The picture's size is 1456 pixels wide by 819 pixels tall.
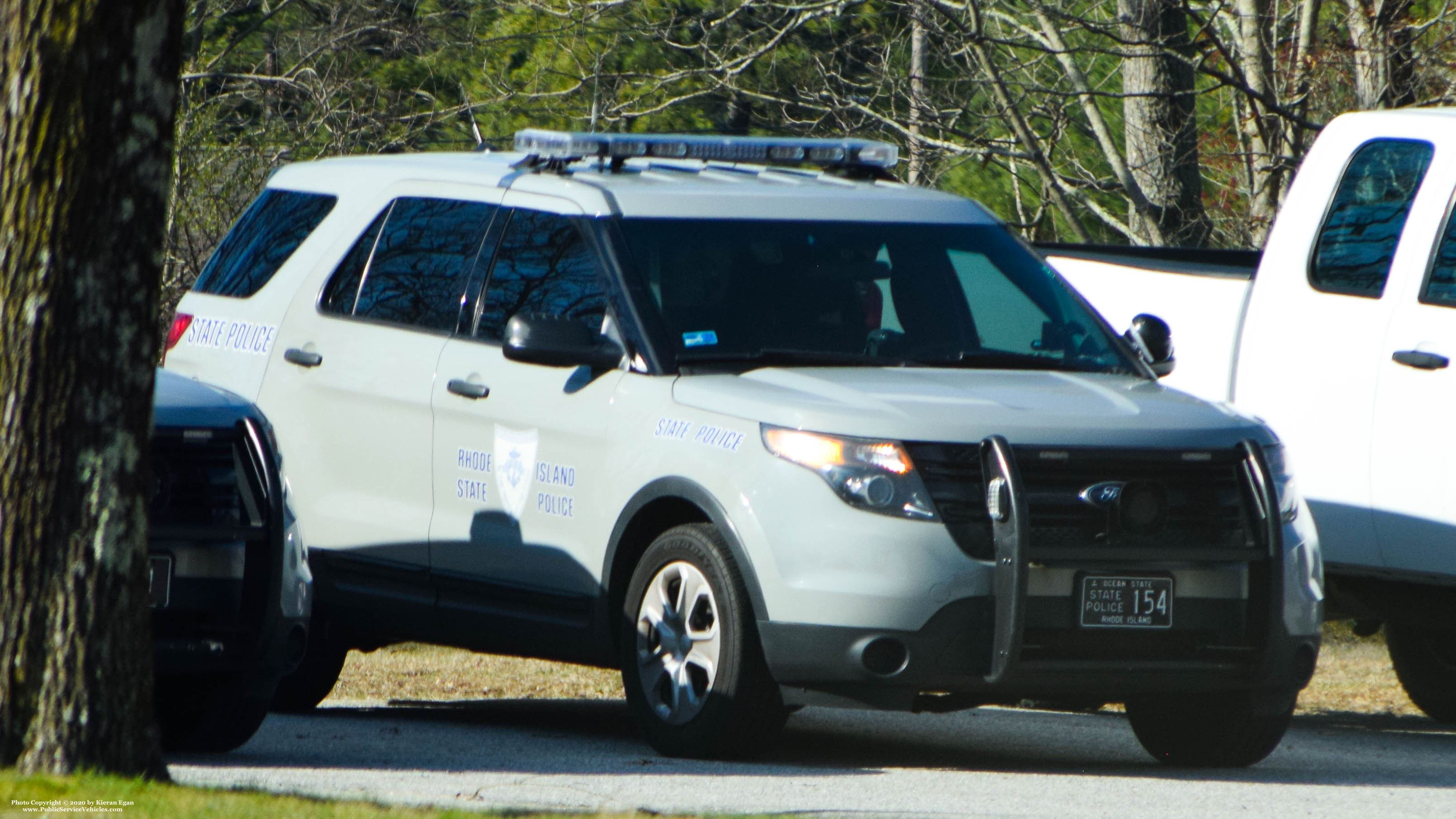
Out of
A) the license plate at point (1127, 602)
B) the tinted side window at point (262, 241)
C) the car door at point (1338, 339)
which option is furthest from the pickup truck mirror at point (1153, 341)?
the tinted side window at point (262, 241)

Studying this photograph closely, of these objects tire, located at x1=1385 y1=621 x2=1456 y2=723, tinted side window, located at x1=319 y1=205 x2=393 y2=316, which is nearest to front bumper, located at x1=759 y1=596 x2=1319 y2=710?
tire, located at x1=1385 y1=621 x2=1456 y2=723

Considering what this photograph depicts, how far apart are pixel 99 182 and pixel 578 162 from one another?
3.11m

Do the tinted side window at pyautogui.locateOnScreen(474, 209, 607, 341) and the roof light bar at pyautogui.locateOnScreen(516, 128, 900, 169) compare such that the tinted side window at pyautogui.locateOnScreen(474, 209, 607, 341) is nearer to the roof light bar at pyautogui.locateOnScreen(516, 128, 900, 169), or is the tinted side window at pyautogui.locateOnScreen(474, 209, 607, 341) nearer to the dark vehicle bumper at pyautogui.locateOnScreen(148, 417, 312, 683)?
the roof light bar at pyautogui.locateOnScreen(516, 128, 900, 169)

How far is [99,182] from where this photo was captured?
5.31m

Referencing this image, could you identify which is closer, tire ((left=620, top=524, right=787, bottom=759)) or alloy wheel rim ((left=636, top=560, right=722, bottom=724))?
tire ((left=620, top=524, right=787, bottom=759))

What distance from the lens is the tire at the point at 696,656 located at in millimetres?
6711

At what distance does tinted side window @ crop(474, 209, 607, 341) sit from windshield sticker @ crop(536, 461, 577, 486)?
46 centimetres

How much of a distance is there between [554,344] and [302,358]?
1548 millimetres

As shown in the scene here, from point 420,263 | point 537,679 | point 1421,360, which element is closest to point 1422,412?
point 1421,360

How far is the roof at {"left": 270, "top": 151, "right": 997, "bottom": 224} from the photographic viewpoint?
767 centimetres

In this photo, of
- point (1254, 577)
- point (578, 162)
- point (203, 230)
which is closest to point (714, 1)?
point (203, 230)

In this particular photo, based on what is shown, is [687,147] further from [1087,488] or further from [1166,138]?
[1166,138]

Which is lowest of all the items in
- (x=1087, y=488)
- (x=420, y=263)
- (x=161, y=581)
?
(x=161, y=581)

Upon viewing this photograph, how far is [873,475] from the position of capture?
651cm
